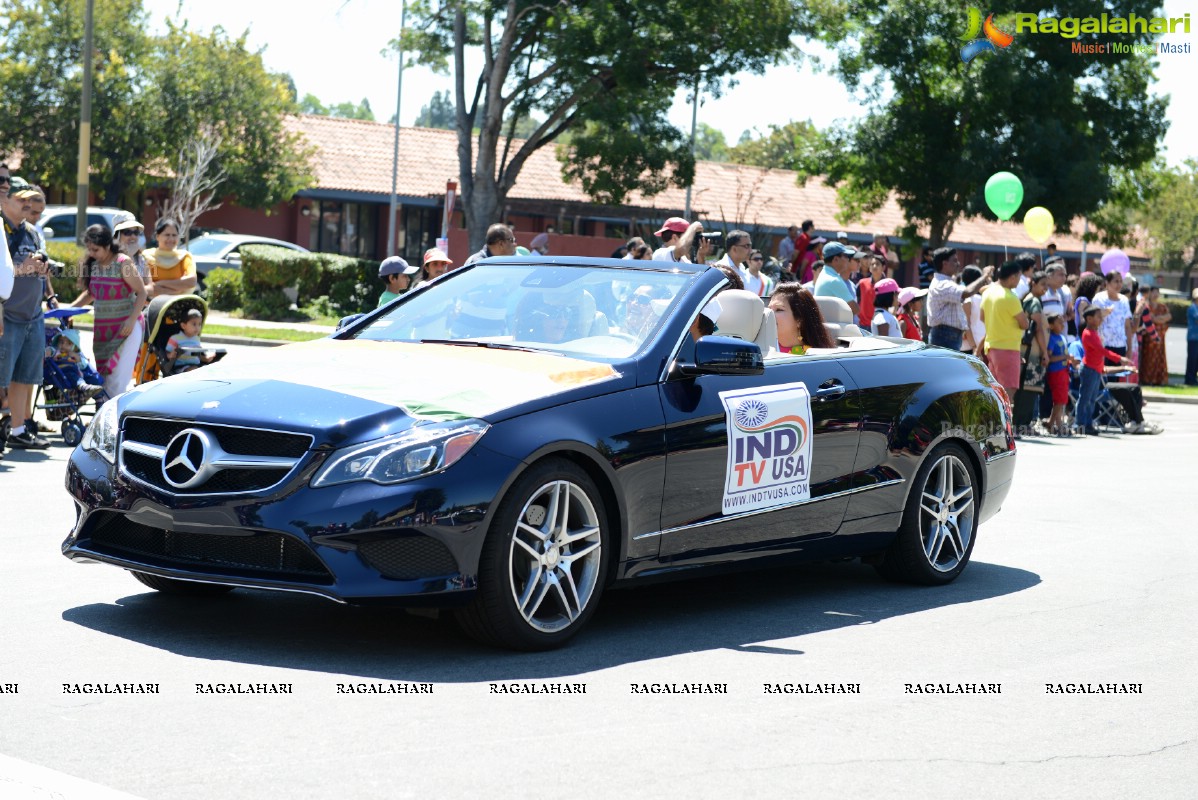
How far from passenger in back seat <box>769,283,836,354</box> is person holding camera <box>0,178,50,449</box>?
5393mm

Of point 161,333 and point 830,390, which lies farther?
point 161,333

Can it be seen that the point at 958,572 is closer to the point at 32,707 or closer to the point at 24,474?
the point at 32,707

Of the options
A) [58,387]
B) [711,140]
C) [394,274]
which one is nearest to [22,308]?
[58,387]

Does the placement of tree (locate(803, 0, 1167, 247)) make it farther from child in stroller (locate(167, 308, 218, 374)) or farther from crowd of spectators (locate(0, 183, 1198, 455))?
child in stroller (locate(167, 308, 218, 374))

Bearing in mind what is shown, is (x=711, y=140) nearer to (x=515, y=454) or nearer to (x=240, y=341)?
(x=240, y=341)

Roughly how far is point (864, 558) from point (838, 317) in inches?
82.2

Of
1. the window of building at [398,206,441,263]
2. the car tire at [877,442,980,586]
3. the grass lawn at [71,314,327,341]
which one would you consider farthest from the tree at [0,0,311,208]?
the car tire at [877,442,980,586]

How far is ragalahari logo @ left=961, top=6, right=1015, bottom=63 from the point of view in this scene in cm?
3306

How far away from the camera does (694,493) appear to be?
6527 mm

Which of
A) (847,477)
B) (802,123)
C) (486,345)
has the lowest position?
(847,477)

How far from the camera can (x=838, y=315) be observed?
962 centimetres

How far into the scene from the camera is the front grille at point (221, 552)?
→ 5.58 meters

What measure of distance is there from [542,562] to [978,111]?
29687 millimetres

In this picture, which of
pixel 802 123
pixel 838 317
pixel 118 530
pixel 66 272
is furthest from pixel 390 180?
pixel 118 530
